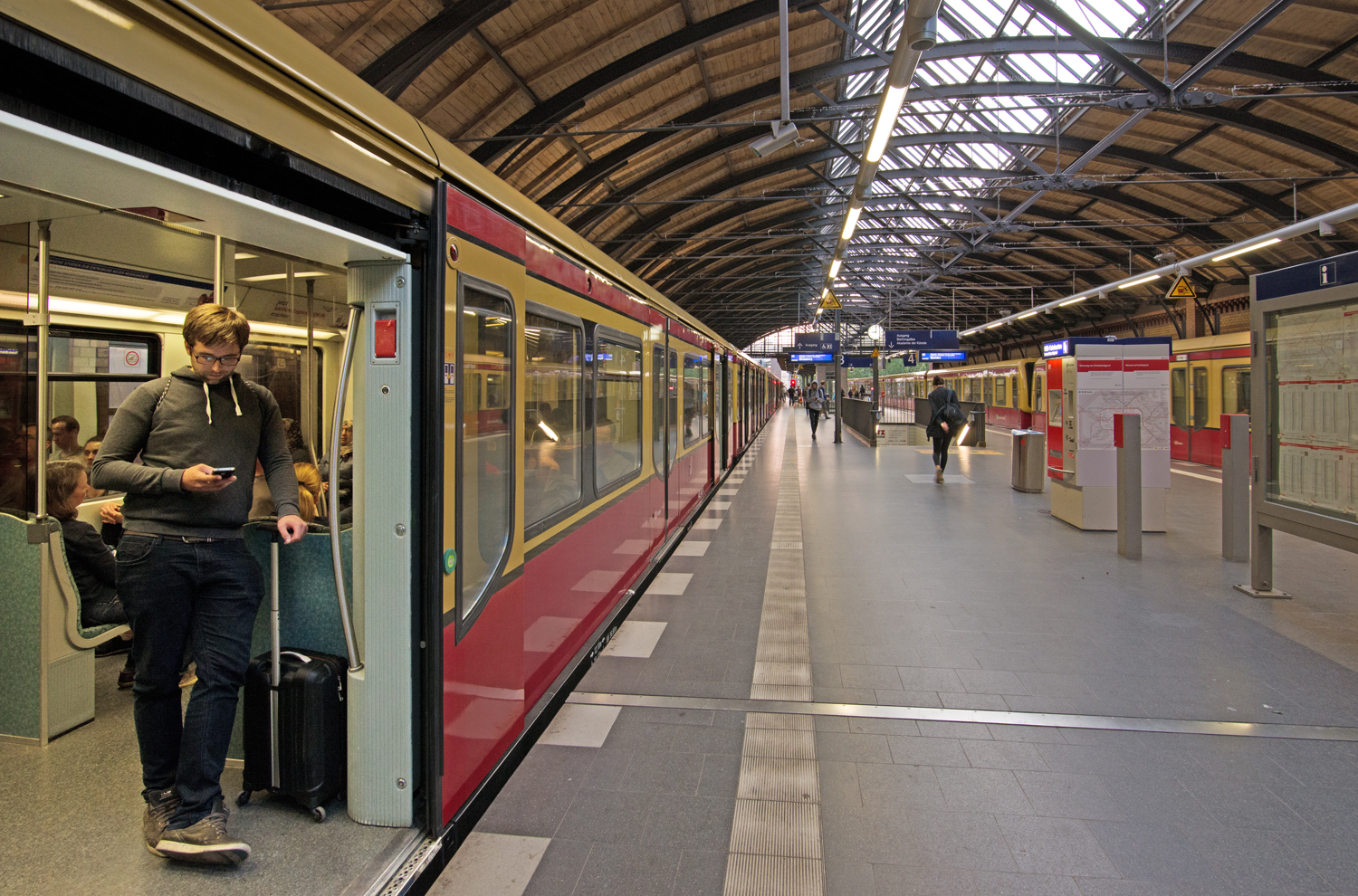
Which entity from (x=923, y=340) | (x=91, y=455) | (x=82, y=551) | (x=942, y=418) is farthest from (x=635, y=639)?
(x=923, y=340)

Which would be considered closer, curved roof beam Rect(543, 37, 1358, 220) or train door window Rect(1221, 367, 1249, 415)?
curved roof beam Rect(543, 37, 1358, 220)

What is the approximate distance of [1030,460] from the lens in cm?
1054

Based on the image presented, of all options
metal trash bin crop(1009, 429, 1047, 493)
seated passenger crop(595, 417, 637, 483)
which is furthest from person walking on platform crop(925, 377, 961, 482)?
seated passenger crop(595, 417, 637, 483)

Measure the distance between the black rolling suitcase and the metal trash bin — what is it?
1023cm

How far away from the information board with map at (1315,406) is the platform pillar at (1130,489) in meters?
1.16

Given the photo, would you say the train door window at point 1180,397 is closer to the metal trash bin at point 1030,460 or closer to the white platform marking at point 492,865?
the metal trash bin at point 1030,460

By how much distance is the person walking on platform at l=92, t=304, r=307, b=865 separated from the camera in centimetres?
208

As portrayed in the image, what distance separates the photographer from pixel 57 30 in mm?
1163

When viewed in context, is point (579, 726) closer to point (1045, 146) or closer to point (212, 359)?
point (212, 359)

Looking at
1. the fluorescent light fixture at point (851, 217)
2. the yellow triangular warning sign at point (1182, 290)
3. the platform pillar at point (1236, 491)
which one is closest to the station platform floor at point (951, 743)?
the platform pillar at point (1236, 491)

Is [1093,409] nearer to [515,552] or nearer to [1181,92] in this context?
[1181,92]

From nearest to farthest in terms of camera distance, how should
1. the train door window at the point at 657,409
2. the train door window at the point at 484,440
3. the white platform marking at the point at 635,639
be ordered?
the train door window at the point at 484,440
the white platform marking at the point at 635,639
the train door window at the point at 657,409

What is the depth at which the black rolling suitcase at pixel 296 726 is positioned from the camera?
7.63 feet

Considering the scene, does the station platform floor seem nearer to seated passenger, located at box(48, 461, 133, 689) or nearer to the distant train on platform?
seated passenger, located at box(48, 461, 133, 689)
